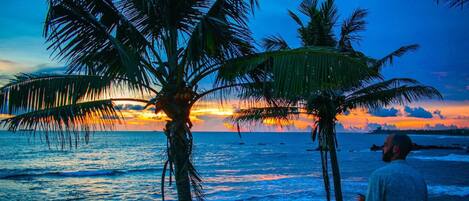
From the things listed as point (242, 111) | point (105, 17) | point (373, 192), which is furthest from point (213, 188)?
point (373, 192)

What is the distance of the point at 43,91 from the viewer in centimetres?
579

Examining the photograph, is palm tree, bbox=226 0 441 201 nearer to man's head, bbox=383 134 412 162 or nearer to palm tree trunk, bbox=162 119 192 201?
palm tree trunk, bbox=162 119 192 201

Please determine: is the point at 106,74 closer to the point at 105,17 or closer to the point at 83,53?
the point at 83,53

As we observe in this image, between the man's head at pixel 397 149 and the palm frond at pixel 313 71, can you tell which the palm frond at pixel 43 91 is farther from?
the man's head at pixel 397 149

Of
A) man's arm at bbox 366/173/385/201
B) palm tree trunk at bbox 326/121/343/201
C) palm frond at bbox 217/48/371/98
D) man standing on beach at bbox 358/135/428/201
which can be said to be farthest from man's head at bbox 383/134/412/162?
palm tree trunk at bbox 326/121/343/201

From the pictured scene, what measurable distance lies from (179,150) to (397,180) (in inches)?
153

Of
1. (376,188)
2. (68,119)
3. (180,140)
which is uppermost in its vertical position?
(68,119)

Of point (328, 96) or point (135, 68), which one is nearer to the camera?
point (135, 68)

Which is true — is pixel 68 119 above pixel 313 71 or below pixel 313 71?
below

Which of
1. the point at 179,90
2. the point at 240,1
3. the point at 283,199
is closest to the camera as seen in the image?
the point at 179,90

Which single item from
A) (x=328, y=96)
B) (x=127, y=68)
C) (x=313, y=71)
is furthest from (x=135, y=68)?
(x=328, y=96)

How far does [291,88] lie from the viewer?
16.3 feet

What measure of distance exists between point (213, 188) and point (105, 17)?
2132 cm

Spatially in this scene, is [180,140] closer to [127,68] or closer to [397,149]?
[127,68]
